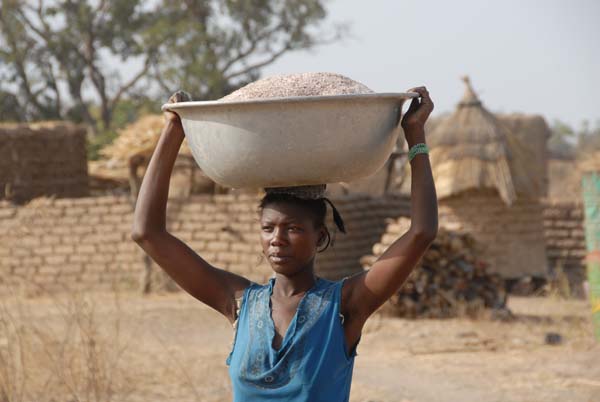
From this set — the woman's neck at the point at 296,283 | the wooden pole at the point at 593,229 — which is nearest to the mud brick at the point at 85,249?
the wooden pole at the point at 593,229

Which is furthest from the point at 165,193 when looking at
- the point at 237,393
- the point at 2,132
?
the point at 2,132

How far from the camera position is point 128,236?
417 inches

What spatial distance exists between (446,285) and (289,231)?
6501 millimetres

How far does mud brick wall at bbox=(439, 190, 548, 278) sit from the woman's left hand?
27.2 feet

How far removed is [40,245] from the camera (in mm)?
A: 10695

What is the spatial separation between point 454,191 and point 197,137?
8278 millimetres

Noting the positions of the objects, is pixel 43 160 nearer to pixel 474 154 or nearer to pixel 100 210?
pixel 100 210

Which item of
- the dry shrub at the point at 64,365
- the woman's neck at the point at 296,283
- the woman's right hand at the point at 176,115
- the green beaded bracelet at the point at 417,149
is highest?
the woman's right hand at the point at 176,115

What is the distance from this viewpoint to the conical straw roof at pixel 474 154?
10344mm

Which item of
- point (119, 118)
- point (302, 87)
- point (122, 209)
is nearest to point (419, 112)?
point (302, 87)

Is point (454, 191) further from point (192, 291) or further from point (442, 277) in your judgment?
point (192, 291)

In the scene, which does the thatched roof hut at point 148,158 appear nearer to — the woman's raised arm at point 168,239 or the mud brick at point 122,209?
the mud brick at point 122,209

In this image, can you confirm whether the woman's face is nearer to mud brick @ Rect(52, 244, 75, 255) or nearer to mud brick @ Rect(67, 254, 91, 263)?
mud brick @ Rect(67, 254, 91, 263)

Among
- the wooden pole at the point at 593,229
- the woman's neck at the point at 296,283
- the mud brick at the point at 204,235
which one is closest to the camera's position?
the woman's neck at the point at 296,283
